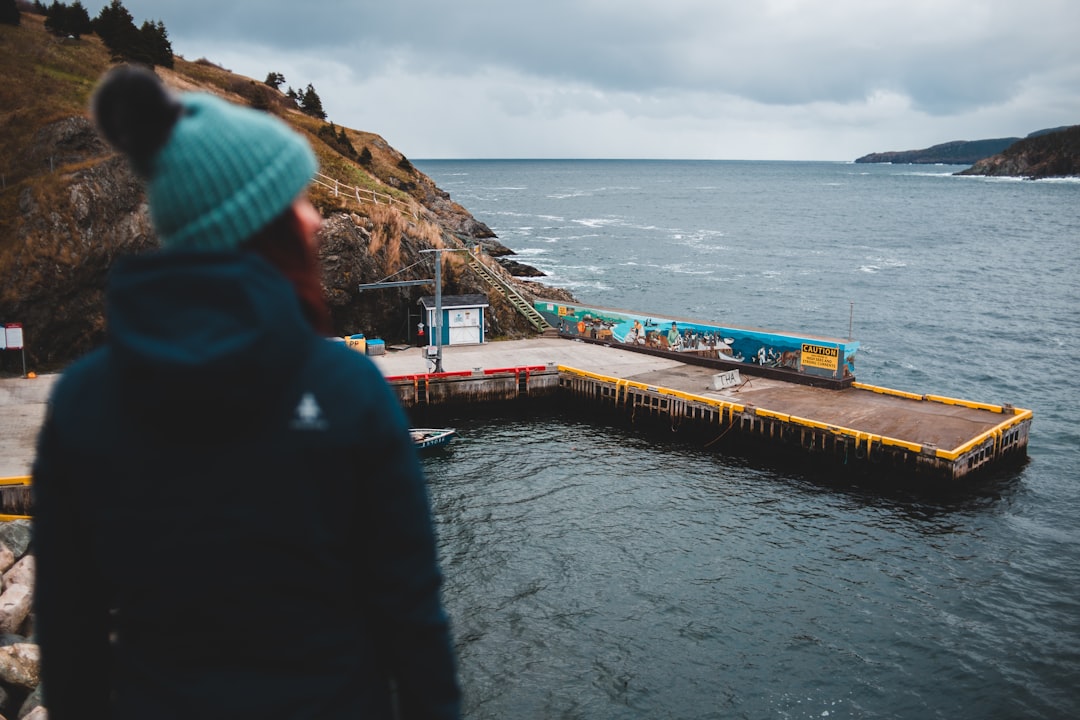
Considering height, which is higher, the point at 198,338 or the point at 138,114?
the point at 138,114

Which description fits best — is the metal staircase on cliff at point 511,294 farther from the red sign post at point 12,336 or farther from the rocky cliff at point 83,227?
the red sign post at point 12,336

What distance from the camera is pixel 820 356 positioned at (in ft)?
127

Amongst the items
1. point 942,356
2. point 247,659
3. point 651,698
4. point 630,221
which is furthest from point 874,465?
point 630,221

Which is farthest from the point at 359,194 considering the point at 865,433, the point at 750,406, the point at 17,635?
the point at 17,635

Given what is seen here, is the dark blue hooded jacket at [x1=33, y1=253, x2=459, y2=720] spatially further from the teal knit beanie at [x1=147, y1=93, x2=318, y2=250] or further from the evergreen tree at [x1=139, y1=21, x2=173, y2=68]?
the evergreen tree at [x1=139, y1=21, x2=173, y2=68]

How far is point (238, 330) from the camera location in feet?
5.47

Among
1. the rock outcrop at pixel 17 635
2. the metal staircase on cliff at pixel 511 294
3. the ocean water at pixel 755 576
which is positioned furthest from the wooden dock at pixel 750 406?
the rock outcrop at pixel 17 635

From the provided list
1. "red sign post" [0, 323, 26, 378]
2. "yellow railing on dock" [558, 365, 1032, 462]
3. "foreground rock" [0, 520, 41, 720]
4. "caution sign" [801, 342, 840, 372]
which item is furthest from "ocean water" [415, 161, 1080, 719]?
"red sign post" [0, 323, 26, 378]

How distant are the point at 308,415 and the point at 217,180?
22.6 inches

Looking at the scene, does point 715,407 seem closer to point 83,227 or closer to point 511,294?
point 511,294

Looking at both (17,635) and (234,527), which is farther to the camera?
(17,635)

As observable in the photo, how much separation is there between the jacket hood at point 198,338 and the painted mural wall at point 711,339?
39025 millimetres

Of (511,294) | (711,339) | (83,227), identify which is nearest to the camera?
(83,227)

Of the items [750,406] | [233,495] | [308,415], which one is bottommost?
[750,406]
